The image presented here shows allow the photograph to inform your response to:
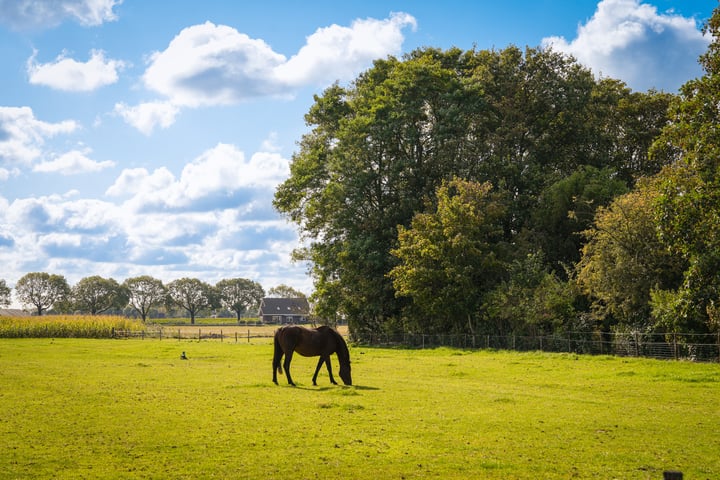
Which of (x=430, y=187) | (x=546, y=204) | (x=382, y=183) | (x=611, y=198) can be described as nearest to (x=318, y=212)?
(x=382, y=183)

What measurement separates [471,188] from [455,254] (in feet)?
15.6

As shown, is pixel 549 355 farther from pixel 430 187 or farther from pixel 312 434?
pixel 312 434

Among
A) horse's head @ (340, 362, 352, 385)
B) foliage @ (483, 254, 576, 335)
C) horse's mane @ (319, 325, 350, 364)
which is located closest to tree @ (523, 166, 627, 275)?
foliage @ (483, 254, 576, 335)

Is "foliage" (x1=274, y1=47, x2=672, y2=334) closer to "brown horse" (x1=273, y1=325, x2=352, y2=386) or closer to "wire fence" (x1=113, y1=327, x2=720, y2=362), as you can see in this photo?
"wire fence" (x1=113, y1=327, x2=720, y2=362)

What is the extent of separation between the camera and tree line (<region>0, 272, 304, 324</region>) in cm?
13200

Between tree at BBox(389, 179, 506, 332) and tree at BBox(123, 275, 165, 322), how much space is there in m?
116

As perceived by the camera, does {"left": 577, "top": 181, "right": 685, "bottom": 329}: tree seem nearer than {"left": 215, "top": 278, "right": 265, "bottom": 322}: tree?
Yes

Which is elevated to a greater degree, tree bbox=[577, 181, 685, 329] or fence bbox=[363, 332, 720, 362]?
tree bbox=[577, 181, 685, 329]

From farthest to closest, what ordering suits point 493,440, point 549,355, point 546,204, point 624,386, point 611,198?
1. point 546,204
2. point 611,198
3. point 549,355
4. point 624,386
5. point 493,440

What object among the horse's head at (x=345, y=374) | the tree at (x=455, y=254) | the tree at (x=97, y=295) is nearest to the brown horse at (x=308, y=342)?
the horse's head at (x=345, y=374)

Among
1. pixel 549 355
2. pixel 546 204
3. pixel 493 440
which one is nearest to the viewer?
pixel 493 440

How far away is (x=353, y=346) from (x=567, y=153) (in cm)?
2252

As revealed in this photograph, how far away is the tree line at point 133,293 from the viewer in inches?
5197

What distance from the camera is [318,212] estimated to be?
52344 mm
